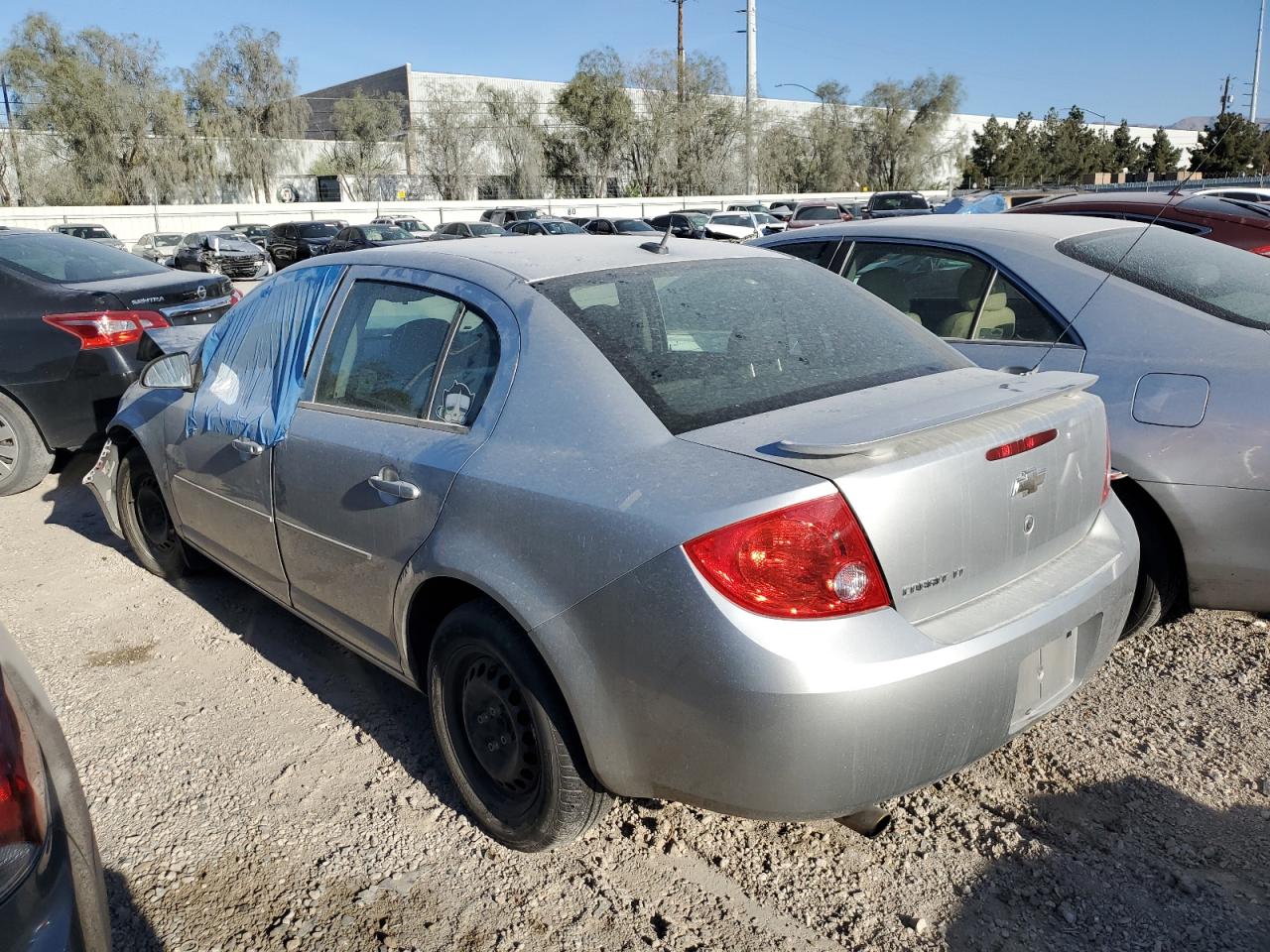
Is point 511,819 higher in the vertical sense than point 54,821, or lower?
lower

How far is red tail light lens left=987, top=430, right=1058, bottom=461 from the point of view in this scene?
7.68 ft

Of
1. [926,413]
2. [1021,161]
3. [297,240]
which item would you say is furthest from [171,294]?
[1021,161]

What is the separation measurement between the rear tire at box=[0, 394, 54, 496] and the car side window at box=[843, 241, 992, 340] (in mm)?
4983

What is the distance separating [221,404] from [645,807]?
222 cm

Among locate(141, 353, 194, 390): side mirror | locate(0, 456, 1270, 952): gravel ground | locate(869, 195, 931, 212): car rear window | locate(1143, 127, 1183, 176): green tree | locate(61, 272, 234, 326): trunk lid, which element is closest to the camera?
locate(0, 456, 1270, 952): gravel ground

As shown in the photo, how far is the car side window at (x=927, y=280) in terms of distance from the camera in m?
4.15

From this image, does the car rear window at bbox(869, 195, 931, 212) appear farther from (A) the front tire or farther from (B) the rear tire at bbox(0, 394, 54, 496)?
(A) the front tire

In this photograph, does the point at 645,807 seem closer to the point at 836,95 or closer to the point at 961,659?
the point at 961,659

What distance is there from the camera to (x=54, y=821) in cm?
169

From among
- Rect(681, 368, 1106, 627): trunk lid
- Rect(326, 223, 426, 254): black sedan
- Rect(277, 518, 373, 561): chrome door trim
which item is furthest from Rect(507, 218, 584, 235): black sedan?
Rect(681, 368, 1106, 627): trunk lid

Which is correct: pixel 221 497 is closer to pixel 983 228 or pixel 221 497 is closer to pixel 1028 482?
pixel 1028 482

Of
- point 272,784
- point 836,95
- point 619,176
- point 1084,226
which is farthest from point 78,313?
point 836,95

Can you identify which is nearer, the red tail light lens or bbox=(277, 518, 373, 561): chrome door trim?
the red tail light lens

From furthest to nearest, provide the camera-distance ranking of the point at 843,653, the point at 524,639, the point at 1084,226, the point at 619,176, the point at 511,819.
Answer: the point at 619,176
the point at 1084,226
the point at 511,819
the point at 524,639
the point at 843,653
